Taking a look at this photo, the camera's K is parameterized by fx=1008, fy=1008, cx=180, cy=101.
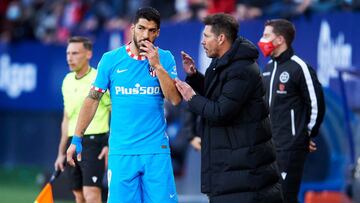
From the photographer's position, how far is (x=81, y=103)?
37.0 ft

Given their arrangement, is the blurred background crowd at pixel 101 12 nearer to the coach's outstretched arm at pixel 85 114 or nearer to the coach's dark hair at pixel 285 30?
the coach's dark hair at pixel 285 30

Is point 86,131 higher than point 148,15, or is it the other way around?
point 148,15

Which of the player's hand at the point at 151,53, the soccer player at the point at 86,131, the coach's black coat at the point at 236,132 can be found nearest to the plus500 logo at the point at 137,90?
the player's hand at the point at 151,53

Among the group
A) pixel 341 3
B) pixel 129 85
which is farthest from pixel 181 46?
pixel 129 85

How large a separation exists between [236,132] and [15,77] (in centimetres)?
1397

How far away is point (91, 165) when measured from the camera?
11.2 m

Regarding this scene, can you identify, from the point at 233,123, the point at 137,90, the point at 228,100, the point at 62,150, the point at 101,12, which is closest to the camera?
the point at 228,100

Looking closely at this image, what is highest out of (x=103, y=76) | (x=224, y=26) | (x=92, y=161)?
(x=224, y=26)

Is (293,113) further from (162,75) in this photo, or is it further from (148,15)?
(148,15)

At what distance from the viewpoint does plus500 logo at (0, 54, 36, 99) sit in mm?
21344

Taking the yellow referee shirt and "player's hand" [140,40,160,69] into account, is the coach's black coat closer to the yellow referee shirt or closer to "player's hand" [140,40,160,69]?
"player's hand" [140,40,160,69]

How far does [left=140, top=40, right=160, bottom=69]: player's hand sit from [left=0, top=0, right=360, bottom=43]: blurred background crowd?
244 inches

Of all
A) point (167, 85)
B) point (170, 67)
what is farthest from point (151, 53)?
point (170, 67)

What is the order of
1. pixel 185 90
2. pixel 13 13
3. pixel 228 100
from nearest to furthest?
1. pixel 228 100
2. pixel 185 90
3. pixel 13 13
